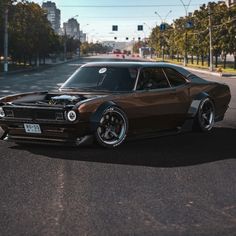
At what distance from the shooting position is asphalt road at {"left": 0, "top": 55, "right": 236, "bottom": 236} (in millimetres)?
4617

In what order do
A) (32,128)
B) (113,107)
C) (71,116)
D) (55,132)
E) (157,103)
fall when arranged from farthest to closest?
1. (157,103)
2. (113,107)
3. (32,128)
4. (55,132)
5. (71,116)

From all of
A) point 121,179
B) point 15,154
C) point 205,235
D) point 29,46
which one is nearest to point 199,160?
point 121,179

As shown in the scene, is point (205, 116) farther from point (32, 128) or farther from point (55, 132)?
point (32, 128)

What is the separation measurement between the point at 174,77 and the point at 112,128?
6.57ft

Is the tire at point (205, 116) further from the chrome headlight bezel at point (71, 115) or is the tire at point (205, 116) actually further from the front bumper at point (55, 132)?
the chrome headlight bezel at point (71, 115)

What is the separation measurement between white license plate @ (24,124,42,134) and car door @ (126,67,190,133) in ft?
4.89

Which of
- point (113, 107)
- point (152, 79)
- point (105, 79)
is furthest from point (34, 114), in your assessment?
point (152, 79)

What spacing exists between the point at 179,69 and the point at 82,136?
2834 millimetres

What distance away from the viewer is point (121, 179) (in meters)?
6.30

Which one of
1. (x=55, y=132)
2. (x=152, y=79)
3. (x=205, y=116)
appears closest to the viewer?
(x=55, y=132)

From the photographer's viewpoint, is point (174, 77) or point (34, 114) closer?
point (34, 114)

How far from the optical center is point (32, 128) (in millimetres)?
7902

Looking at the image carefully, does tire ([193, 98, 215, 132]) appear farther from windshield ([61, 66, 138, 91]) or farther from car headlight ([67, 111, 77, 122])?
car headlight ([67, 111, 77, 122])

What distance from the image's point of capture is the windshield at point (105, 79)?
8.77 metres
